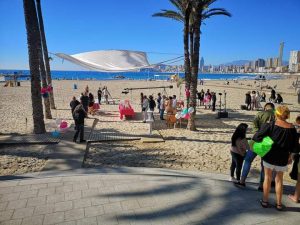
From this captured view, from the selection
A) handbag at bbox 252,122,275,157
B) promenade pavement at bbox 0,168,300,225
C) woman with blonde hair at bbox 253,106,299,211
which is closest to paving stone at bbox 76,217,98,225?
promenade pavement at bbox 0,168,300,225

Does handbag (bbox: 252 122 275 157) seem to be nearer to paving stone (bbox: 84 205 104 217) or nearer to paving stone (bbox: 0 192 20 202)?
paving stone (bbox: 84 205 104 217)

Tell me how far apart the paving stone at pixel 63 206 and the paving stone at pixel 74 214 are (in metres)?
0.13

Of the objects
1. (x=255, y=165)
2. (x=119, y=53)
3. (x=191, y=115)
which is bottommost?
(x=255, y=165)

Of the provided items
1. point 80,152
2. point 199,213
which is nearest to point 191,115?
point 80,152

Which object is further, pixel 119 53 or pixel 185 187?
pixel 119 53

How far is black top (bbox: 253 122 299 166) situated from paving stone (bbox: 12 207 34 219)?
3.95 metres

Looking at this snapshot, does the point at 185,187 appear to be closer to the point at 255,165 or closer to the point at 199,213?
the point at 199,213

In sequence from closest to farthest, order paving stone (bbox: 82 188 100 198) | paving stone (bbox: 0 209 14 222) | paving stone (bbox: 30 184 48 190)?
paving stone (bbox: 0 209 14 222) → paving stone (bbox: 82 188 100 198) → paving stone (bbox: 30 184 48 190)

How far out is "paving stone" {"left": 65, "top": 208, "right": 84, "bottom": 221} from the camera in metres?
4.11

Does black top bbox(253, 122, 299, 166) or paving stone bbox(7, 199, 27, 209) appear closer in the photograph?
black top bbox(253, 122, 299, 166)

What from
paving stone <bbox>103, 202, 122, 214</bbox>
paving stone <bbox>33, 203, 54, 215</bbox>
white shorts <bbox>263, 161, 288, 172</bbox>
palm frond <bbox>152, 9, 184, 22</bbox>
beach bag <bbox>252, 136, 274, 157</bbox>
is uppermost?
palm frond <bbox>152, 9, 184, 22</bbox>

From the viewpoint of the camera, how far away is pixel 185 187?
521cm

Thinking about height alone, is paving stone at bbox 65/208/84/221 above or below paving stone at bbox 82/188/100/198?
below

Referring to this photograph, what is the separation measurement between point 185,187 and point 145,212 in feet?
4.06
